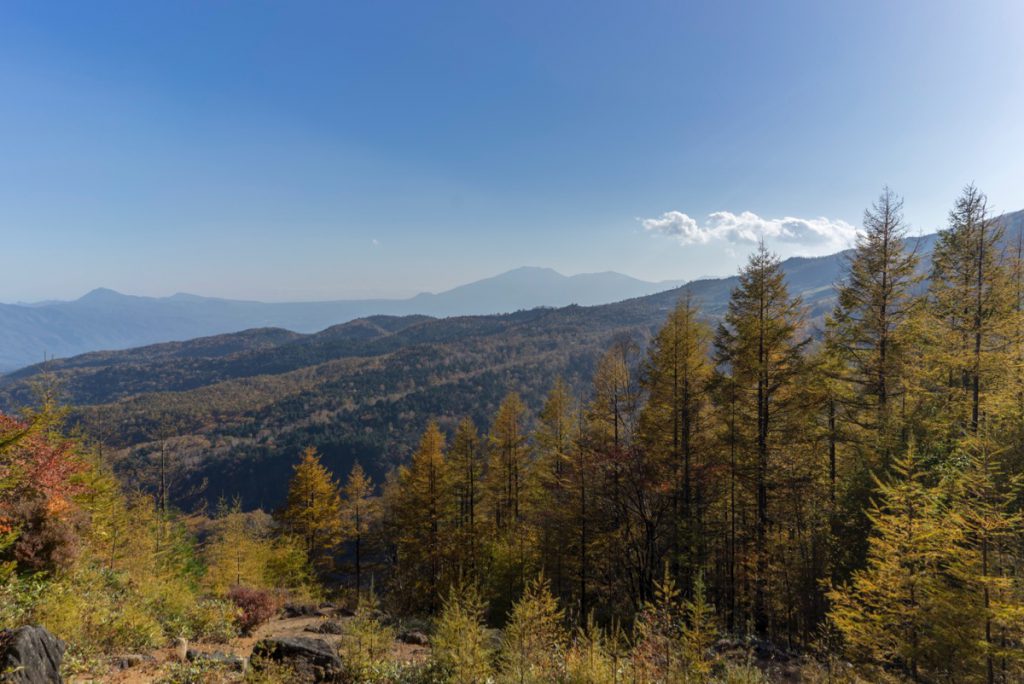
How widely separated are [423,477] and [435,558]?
4.42 meters

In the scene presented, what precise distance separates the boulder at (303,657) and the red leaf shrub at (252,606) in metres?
7.23

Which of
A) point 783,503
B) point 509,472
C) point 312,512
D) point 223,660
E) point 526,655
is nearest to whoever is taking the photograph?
point 526,655

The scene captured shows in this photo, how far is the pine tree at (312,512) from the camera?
92.7 feet

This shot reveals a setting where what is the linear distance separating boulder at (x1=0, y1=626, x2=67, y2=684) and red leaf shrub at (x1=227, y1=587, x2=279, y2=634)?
31.8ft

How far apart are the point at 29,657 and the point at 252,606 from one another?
11.1 metres

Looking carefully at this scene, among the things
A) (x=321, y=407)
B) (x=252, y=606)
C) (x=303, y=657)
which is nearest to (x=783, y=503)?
(x=303, y=657)

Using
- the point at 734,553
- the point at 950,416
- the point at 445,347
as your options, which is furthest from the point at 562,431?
the point at 445,347

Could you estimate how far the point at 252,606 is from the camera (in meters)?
15.5

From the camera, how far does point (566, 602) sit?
20.1m

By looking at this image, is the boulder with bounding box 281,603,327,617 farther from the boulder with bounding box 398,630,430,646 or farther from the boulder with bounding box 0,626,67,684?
the boulder with bounding box 0,626,67,684

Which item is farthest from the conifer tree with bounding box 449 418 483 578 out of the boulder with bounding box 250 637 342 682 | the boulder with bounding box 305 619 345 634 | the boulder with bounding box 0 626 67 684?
the boulder with bounding box 0 626 67 684

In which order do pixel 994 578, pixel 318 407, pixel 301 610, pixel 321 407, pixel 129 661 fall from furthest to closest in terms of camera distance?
pixel 321 407 → pixel 318 407 → pixel 301 610 → pixel 129 661 → pixel 994 578

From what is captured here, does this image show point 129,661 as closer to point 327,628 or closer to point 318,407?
point 327,628

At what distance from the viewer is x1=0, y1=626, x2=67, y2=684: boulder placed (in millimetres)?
5750
